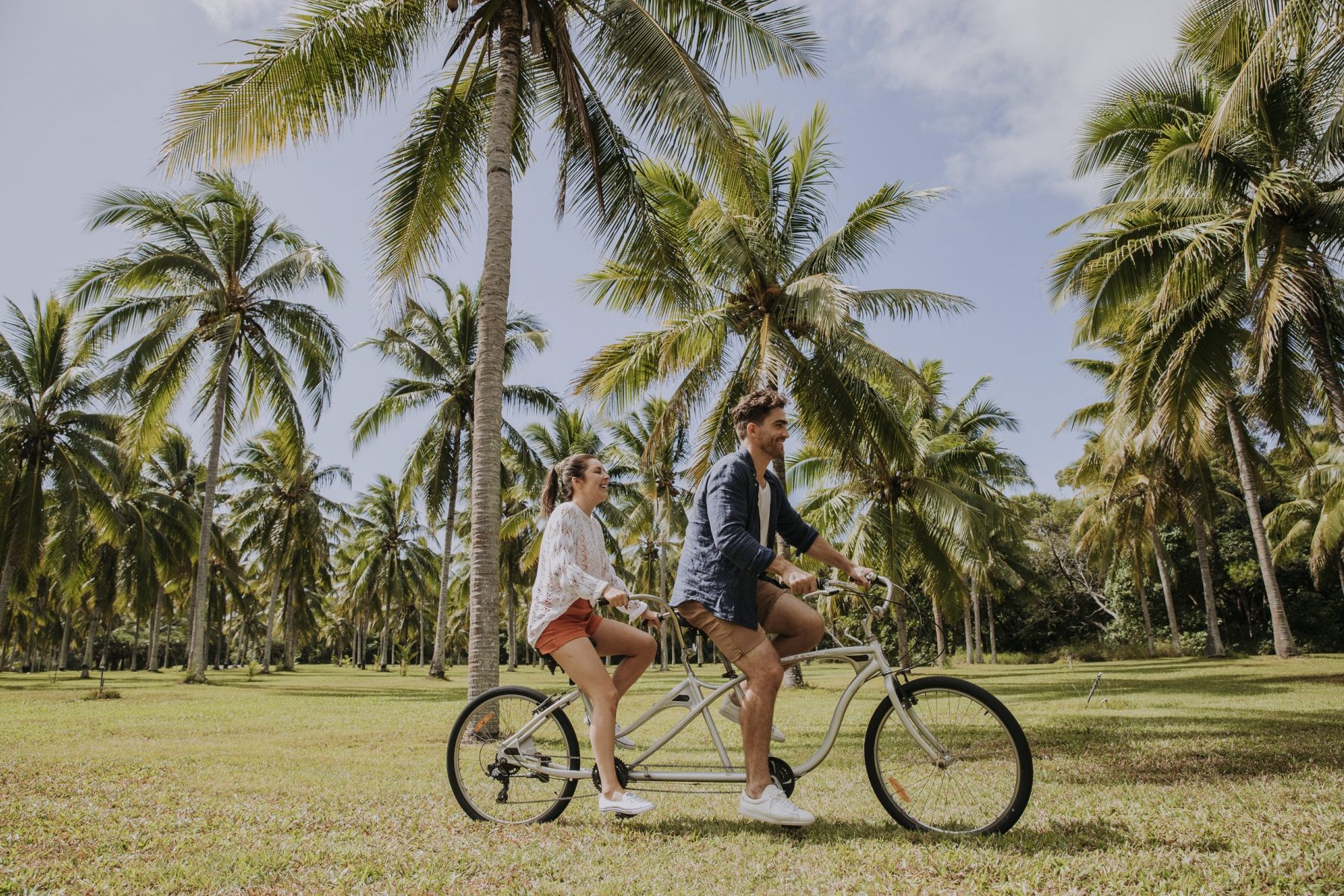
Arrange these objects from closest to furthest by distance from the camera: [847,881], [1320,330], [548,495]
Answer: [847,881], [548,495], [1320,330]

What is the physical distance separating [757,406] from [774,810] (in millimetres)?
1849

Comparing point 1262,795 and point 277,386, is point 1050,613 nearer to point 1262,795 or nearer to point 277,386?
point 277,386

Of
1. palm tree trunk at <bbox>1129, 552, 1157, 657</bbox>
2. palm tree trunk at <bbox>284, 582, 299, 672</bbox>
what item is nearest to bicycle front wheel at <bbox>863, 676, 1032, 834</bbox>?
palm tree trunk at <bbox>1129, 552, 1157, 657</bbox>

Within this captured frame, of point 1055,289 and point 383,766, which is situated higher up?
point 1055,289

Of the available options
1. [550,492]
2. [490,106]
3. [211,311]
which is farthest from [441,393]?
[550,492]

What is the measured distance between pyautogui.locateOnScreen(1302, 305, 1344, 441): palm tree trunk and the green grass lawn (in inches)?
274

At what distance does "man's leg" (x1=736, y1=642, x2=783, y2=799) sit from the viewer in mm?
3564

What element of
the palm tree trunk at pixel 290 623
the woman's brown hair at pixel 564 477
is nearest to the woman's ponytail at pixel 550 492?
the woman's brown hair at pixel 564 477

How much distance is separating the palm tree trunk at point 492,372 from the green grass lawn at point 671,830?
1.26m

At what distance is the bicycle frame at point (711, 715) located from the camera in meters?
3.62

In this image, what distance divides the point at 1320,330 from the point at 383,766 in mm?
14460

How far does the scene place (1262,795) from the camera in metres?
4.05

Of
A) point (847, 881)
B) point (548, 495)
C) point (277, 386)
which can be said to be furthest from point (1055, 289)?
point (277, 386)

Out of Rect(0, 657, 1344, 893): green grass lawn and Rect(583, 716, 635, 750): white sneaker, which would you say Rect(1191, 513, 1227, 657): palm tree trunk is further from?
Rect(583, 716, 635, 750): white sneaker
